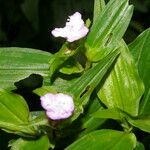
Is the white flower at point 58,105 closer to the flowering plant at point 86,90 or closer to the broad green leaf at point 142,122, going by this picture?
the flowering plant at point 86,90

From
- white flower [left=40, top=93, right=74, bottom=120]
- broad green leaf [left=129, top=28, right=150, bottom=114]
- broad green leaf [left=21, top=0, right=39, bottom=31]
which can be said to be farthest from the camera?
broad green leaf [left=21, top=0, right=39, bottom=31]

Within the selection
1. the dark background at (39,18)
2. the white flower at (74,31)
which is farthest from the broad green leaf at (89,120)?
the dark background at (39,18)

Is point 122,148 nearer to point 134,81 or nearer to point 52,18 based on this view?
point 134,81

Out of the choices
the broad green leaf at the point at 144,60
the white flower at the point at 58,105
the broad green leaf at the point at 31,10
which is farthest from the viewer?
the broad green leaf at the point at 31,10

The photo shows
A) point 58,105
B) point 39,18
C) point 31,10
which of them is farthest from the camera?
point 39,18

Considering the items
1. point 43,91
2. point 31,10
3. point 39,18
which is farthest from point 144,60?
point 39,18

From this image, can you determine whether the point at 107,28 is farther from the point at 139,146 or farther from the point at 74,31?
the point at 139,146

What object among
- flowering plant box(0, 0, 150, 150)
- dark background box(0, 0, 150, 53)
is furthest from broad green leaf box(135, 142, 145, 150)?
dark background box(0, 0, 150, 53)

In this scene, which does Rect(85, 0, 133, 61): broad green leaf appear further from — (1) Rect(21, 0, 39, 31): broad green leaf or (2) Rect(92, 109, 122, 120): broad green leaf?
(1) Rect(21, 0, 39, 31): broad green leaf

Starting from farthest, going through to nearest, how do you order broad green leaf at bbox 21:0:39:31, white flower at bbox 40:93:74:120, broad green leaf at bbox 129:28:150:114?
broad green leaf at bbox 21:0:39:31 < broad green leaf at bbox 129:28:150:114 < white flower at bbox 40:93:74:120
